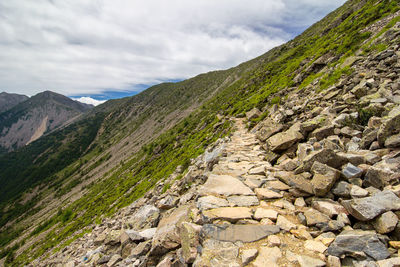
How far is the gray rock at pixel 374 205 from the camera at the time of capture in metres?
4.05

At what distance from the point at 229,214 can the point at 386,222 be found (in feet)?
12.2

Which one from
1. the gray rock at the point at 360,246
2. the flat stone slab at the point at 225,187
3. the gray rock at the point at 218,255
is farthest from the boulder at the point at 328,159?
the gray rock at the point at 218,255

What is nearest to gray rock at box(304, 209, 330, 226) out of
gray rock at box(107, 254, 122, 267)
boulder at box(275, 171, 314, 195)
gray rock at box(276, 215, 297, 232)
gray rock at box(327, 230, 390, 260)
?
gray rock at box(276, 215, 297, 232)

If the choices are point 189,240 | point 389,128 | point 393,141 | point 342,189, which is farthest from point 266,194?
point 389,128

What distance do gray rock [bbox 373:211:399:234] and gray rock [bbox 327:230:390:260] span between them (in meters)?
0.20

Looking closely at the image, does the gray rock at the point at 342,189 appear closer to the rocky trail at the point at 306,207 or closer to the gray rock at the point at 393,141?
the rocky trail at the point at 306,207

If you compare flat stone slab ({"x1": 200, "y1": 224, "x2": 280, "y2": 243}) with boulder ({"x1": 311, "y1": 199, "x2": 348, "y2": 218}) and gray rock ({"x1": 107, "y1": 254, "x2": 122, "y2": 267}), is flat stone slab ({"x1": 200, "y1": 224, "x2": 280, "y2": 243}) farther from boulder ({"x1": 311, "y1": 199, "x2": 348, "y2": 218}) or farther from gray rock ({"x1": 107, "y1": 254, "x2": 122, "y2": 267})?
gray rock ({"x1": 107, "y1": 254, "x2": 122, "y2": 267})

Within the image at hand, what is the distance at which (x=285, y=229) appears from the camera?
4.79 m

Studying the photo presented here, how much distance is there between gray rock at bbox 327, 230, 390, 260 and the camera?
3524 millimetres

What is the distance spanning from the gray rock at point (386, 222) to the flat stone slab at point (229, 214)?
2959mm

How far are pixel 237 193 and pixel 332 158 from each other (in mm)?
3672

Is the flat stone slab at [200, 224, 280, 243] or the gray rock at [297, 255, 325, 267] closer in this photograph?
the gray rock at [297, 255, 325, 267]

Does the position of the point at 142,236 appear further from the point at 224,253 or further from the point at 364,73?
the point at 364,73

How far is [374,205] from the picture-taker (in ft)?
13.7
